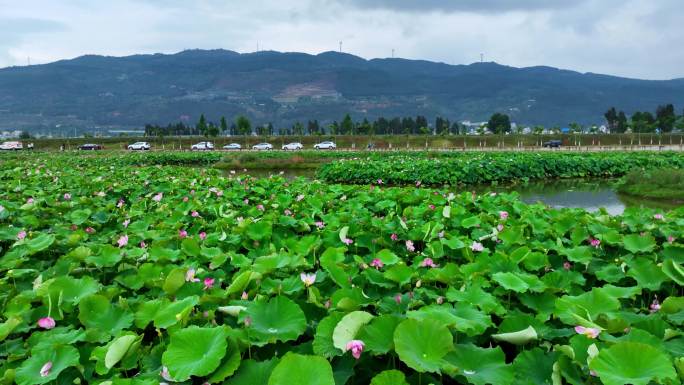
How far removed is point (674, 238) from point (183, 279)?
3.73 m

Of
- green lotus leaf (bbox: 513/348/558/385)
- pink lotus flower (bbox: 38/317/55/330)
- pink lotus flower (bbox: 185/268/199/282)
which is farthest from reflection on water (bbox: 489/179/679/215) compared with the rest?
pink lotus flower (bbox: 38/317/55/330)

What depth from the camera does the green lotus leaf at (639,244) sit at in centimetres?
343

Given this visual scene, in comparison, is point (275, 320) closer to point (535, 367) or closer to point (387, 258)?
point (535, 367)

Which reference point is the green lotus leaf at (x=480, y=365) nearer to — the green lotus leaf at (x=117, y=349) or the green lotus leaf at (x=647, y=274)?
the green lotus leaf at (x=117, y=349)

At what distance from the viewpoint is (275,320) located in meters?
2.02

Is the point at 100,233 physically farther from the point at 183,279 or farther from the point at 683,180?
the point at 683,180

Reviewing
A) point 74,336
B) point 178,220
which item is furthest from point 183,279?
point 178,220

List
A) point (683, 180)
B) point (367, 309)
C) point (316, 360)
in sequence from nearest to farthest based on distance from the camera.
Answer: point (316, 360) < point (367, 309) < point (683, 180)

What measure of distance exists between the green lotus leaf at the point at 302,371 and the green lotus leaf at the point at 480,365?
0.43 meters

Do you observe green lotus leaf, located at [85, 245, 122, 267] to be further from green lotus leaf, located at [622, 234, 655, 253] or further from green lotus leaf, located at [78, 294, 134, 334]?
green lotus leaf, located at [622, 234, 655, 253]

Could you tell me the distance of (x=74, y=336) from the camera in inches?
82.0

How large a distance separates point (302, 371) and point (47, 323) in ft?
4.65

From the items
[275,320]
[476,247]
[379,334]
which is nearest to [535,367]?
[379,334]

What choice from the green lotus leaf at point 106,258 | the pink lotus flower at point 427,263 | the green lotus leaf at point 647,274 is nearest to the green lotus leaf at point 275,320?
the pink lotus flower at point 427,263
